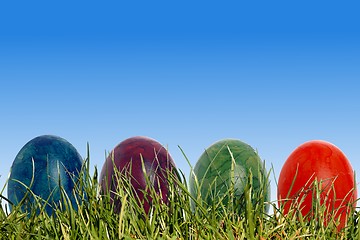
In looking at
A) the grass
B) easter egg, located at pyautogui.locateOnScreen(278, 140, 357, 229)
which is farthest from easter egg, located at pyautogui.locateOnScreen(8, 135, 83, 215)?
the grass

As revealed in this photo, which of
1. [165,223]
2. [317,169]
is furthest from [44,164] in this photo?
[165,223]

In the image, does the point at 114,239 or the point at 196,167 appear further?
the point at 196,167

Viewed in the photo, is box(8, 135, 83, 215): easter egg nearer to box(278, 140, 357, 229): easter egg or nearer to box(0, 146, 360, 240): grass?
box(278, 140, 357, 229): easter egg

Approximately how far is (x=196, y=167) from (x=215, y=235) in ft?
7.28

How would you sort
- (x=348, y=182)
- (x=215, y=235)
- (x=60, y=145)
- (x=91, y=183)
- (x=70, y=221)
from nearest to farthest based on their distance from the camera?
(x=215, y=235), (x=70, y=221), (x=91, y=183), (x=348, y=182), (x=60, y=145)

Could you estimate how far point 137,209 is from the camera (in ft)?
7.70

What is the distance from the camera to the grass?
2.19 meters

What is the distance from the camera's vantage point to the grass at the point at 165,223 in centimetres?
219

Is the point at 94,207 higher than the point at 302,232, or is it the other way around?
the point at 94,207

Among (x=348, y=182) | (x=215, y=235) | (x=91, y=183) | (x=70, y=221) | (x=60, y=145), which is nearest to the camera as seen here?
(x=215, y=235)

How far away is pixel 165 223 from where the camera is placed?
94.1 inches

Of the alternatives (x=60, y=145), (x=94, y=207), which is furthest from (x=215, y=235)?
(x=60, y=145)

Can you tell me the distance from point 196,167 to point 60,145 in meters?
1.14

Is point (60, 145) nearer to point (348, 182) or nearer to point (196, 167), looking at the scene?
point (196, 167)
